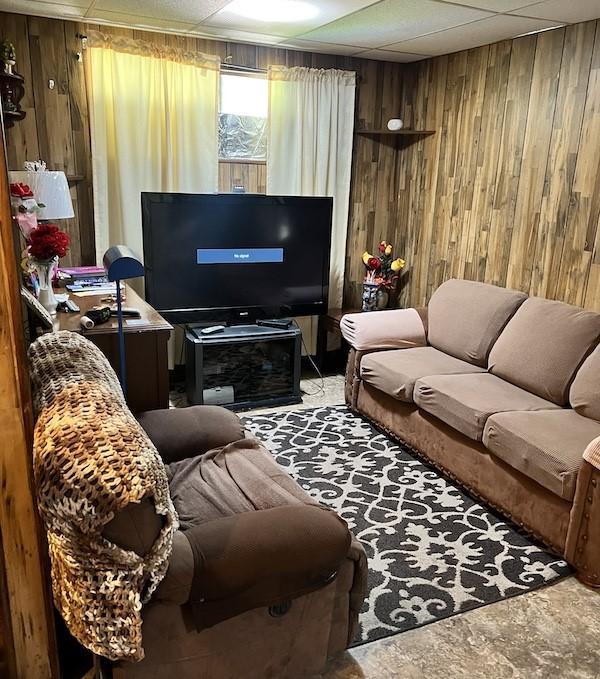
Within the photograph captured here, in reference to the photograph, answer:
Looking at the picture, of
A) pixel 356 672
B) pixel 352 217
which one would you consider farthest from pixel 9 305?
pixel 352 217

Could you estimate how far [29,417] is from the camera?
151 centimetres

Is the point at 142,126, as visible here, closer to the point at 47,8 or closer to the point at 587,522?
the point at 47,8

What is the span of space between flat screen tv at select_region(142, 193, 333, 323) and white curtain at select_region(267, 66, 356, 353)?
1.25 ft

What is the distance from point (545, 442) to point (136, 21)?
326 cm

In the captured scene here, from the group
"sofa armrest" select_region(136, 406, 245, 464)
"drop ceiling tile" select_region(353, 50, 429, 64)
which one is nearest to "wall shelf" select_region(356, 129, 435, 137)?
"drop ceiling tile" select_region(353, 50, 429, 64)

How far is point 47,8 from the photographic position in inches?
133

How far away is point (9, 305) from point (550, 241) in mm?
3138

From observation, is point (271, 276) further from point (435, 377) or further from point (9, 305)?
point (9, 305)

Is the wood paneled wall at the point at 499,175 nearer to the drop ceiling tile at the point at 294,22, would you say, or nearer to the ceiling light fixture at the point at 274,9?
the drop ceiling tile at the point at 294,22

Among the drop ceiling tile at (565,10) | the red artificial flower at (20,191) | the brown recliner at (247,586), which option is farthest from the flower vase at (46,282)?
the drop ceiling tile at (565,10)

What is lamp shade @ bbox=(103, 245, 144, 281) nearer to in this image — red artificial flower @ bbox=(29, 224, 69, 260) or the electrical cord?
red artificial flower @ bbox=(29, 224, 69, 260)

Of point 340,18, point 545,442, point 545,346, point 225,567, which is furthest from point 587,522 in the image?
point 340,18

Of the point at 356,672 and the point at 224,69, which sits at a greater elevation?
the point at 224,69

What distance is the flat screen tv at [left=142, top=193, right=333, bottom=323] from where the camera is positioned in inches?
152
